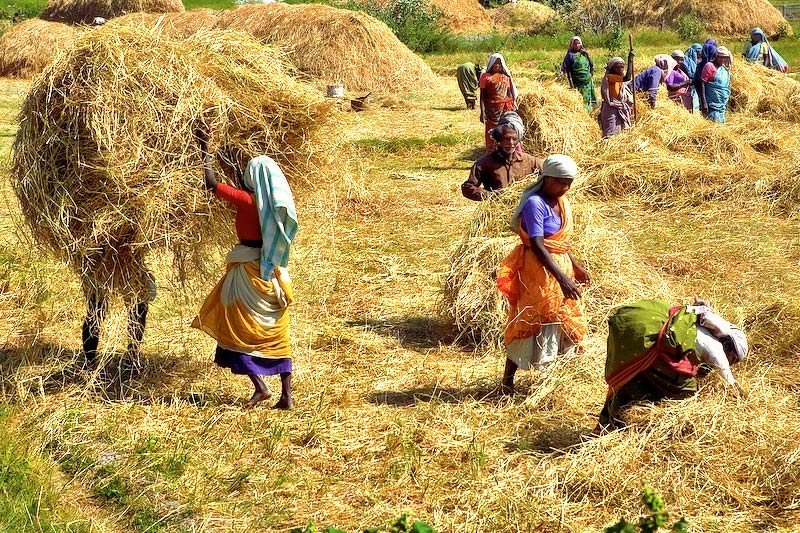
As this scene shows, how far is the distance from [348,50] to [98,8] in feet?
41.0

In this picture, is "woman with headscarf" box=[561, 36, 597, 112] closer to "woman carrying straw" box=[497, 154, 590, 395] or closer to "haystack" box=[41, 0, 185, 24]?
"woman carrying straw" box=[497, 154, 590, 395]

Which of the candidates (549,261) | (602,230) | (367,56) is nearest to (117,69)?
(549,261)

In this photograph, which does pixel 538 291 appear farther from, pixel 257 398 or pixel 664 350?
pixel 257 398

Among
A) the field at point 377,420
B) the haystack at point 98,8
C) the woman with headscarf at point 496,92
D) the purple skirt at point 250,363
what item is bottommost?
the field at point 377,420

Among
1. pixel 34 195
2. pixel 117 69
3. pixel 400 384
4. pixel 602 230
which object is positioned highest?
pixel 117 69

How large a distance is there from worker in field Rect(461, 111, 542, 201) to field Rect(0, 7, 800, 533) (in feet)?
1.71

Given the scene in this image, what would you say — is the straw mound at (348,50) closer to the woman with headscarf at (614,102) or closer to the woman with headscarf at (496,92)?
the woman with headscarf at (496,92)

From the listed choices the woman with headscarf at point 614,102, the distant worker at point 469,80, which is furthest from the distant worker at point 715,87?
the distant worker at point 469,80

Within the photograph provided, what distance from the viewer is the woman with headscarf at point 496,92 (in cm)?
1091

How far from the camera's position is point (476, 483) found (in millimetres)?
4250

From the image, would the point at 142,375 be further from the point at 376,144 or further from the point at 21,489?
the point at 376,144

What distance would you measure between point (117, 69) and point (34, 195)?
793mm

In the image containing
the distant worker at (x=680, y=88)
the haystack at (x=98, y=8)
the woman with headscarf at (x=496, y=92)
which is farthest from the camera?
the haystack at (x=98, y=8)

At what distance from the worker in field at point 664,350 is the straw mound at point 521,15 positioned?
32.2 m
